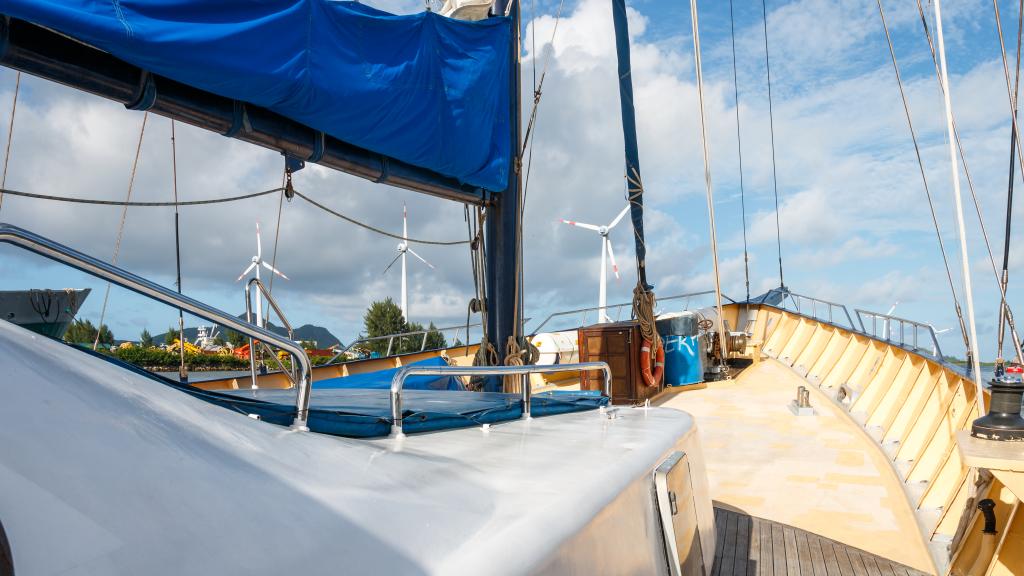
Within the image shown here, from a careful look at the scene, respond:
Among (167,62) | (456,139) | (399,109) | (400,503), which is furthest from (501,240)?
(400,503)

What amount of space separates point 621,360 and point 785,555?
6.98m

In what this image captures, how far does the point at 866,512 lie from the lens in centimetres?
598

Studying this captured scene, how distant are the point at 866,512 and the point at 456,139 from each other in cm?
476

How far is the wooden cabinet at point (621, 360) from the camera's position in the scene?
38.2ft

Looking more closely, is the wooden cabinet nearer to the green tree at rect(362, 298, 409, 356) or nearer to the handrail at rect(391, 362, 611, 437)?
the handrail at rect(391, 362, 611, 437)

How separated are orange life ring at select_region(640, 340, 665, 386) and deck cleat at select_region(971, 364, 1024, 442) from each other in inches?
314

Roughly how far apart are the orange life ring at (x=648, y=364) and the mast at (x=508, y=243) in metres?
6.91

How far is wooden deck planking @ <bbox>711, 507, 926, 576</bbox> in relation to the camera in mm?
4453

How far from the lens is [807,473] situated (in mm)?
7223

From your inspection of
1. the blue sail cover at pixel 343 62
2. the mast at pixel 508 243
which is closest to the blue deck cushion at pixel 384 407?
the mast at pixel 508 243

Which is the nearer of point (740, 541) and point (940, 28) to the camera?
point (940, 28)

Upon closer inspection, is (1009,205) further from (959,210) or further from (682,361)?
(682,361)

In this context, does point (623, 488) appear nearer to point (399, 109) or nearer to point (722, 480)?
point (399, 109)

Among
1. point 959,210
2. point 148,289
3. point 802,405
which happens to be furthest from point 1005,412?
point 802,405
